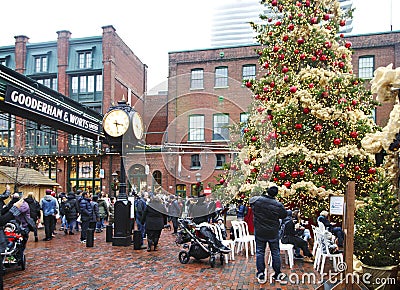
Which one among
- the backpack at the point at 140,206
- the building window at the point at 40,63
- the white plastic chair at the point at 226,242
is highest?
the building window at the point at 40,63

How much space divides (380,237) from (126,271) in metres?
4.92

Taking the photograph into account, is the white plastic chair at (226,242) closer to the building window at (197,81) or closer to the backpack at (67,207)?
the building window at (197,81)

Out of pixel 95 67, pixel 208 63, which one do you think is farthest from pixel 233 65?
pixel 95 67

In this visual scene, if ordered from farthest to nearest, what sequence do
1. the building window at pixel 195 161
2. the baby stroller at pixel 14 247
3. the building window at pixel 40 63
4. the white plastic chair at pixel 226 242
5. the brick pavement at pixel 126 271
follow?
the building window at pixel 40 63 → the white plastic chair at pixel 226 242 → the baby stroller at pixel 14 247 → the building window at pixel 195 161 → the brick pavement at pixel 126 271

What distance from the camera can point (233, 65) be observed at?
29.6 metres

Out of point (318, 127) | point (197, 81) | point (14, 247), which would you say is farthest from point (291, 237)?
point (14, 247)

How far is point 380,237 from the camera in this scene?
235 inches

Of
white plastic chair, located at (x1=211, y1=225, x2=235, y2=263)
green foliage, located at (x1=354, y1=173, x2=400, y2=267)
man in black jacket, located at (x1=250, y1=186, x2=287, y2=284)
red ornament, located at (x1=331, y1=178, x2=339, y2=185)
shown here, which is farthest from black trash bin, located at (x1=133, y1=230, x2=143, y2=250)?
green foliage, located at (x1=354, y1=173, x2=400, y2=267)

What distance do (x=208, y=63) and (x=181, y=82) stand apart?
24.4 meters

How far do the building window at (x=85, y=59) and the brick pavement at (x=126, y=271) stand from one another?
83.3 feet

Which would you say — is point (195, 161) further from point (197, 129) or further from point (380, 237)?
point (380, 237)

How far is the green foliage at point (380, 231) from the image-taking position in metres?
5.93

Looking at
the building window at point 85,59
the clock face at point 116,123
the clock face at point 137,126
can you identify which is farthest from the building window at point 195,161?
the building window at point 85,59

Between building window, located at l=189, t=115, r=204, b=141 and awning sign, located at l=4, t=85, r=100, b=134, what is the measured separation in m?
3.08
